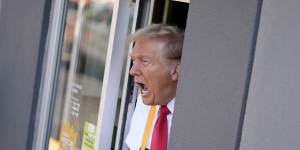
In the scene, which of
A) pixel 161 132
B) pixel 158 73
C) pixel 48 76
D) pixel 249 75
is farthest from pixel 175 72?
pixel 48 76

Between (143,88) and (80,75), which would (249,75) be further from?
(80,75)

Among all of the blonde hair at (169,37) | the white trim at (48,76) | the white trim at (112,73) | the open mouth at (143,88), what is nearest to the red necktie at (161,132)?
the open mouth at (143,88)

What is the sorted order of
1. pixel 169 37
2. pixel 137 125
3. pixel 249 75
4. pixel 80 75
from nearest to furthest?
pixel 249 75, pixel 169 37, pixel 137 125, pixel 80 75

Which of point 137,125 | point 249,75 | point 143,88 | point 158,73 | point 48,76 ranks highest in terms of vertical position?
point 249,75

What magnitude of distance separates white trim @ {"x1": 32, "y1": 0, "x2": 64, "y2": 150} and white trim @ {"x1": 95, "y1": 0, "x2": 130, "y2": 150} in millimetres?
870

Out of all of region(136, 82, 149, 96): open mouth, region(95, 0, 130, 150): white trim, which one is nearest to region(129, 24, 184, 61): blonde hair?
region(136, 82, 149, 96): open mouth

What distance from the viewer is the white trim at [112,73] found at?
3.81 metres

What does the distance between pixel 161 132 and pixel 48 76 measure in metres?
1.51

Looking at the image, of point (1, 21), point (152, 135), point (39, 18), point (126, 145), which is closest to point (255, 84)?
point (152, 135)

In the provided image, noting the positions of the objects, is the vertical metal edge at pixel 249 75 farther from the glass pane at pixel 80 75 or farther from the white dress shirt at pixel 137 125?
the glass pane at pixel 80 75

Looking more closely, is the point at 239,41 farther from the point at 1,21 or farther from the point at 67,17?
the point at 1,21

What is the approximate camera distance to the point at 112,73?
384cm

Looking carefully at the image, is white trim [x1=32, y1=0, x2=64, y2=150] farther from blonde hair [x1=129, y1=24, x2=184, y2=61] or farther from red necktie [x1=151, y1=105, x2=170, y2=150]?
red necktie [x1=151, y1=105, x2=170, y2=150]

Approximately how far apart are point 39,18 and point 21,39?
329mm
